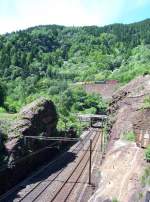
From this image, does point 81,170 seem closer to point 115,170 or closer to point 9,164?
point 9,164

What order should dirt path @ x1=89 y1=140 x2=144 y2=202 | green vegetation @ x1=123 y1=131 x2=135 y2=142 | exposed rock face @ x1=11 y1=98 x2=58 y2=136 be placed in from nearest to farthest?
dirt path @ x1=89 y1=140 x2=144 y2=202, green vegetation @ x1=123 y1=131 x2=135 y2=142, exposed rock face @ x1=11 y1=98 x2=58 y2=136

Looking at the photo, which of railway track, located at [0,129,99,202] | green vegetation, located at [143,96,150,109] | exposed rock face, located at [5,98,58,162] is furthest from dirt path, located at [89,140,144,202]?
exposed rock face, located at [5,98,58,162]

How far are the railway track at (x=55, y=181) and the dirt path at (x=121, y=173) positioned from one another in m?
10.5

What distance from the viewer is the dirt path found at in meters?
20.8

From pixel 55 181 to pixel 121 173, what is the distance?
744 inches

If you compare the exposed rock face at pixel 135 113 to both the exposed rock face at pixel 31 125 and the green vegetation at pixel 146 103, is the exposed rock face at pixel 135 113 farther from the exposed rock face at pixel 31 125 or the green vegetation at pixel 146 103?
the exposed rock face at pixel 31 125

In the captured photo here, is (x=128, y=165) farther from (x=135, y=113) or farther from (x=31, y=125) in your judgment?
(x=31, y=125)

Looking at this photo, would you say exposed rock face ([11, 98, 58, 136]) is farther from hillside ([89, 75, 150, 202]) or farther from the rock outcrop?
hillside ([89, 75, 150, 202])

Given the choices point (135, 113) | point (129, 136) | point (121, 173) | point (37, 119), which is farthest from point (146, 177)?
point (37, 119)

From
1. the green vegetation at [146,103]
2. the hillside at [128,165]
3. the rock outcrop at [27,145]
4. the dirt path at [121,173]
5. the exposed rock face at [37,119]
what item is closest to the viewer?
the hillside at [128,165]

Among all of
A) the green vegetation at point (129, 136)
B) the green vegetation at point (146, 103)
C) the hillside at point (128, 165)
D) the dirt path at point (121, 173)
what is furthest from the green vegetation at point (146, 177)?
the green vegetation at point (146, 103)

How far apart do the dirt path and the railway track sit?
10524mm

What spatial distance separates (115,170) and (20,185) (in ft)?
58.6

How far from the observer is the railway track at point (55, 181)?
34594mm
